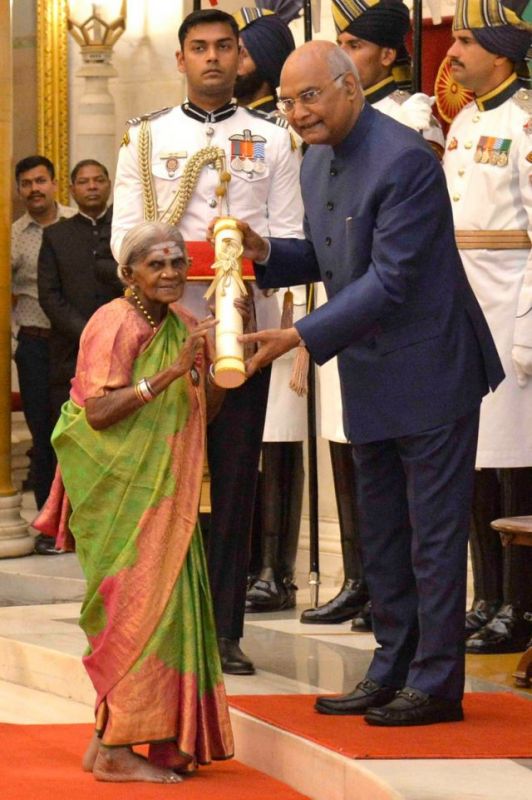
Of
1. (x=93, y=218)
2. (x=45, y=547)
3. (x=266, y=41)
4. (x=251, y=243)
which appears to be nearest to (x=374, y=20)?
(x=266, y=41)

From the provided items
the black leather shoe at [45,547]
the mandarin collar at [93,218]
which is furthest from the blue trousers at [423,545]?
the mandarin collar at [93,218]

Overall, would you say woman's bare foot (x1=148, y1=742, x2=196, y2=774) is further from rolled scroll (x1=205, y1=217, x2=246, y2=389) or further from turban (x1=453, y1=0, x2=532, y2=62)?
turban (x1=453, y1=0, x2=532, y2=62)

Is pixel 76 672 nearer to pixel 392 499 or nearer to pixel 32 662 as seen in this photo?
pixel 32 662

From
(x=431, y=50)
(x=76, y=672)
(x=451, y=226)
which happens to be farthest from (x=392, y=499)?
(x=431, y=50)

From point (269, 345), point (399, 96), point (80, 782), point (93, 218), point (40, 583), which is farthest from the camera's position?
point (93, 218)

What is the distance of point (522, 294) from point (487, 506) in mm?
667

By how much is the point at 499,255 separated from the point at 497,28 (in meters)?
0.66

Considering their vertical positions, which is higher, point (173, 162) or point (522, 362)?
point (173, 162)

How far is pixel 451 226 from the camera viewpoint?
15.5ft

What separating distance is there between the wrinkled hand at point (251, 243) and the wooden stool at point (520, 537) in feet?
3.20

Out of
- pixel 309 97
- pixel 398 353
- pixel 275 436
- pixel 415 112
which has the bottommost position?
pixel 275 436

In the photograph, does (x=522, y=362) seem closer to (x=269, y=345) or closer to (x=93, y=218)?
(x=269, y=345)

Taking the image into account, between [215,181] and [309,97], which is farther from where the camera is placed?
[215,181]

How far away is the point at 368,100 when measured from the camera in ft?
20.2
